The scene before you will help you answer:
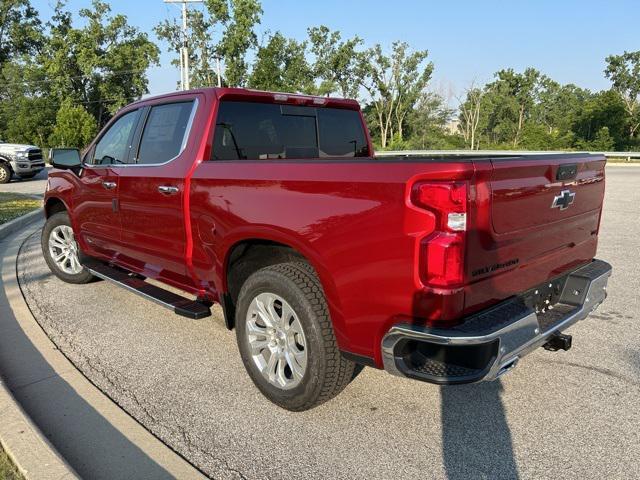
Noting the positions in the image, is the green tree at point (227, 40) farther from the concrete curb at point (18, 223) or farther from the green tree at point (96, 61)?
the concrete curb at point (18, 223)

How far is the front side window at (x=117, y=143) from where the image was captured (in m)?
4.56

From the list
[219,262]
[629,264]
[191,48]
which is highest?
[191,48]

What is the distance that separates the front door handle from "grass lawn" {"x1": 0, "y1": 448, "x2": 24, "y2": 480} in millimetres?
1926

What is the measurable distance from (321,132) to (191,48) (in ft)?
148

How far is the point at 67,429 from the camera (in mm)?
2928

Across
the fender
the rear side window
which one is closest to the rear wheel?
the rear side window

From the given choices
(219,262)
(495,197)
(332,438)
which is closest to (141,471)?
(332,438)

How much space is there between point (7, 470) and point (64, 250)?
3.70m

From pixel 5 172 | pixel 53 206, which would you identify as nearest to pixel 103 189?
pixel 53 206

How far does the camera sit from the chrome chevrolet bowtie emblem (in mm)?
2872

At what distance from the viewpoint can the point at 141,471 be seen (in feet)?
8.38

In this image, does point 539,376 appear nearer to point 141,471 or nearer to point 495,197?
point 495,197

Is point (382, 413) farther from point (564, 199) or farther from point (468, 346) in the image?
point (564, 199)

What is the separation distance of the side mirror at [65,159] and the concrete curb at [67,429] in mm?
1827
